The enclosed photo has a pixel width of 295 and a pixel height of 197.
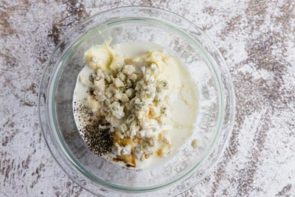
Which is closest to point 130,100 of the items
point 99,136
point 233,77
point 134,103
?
point 134,103

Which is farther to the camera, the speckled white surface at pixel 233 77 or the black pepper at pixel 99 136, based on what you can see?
the speckled white surface at pixel 233 77

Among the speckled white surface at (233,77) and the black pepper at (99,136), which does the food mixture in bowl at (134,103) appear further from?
the speckled white surface at (233,77)

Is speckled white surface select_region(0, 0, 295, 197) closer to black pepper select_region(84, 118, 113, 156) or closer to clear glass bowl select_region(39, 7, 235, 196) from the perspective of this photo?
clear glass bowl select_region(39, 7, 235, 196)

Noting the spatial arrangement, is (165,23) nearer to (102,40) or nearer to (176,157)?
(102,40)

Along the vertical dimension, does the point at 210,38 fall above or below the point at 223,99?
above

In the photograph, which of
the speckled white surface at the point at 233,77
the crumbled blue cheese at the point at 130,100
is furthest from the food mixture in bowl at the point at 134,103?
the speckled white surface at the point at 233,77

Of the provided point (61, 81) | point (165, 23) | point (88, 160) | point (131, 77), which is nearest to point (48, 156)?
point (88, 160)

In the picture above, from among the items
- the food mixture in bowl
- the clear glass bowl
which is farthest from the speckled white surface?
the food mixture in bowl
